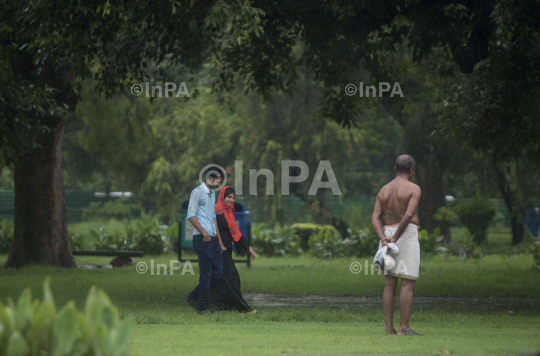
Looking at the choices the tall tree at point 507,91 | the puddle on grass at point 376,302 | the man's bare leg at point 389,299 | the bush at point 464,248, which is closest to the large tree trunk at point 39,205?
the puddle on grass at point 376,302

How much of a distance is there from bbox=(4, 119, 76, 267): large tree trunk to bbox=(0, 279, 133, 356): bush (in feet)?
44.4

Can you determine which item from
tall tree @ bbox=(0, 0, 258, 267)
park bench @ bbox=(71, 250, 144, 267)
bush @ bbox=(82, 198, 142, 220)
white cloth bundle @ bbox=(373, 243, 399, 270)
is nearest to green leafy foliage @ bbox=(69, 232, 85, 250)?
park bench @ bbox=(71, 250, 144, 267)

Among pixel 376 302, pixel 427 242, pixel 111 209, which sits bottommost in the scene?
pixel 376 302

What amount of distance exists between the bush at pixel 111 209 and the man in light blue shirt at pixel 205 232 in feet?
93.6

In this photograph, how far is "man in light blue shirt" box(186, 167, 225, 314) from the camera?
9.59 m

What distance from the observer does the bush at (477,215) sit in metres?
23.6

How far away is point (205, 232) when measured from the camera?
31.1ft

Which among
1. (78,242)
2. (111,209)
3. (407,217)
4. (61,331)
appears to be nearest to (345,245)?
(78,242)

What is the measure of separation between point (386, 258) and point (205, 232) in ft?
10.0

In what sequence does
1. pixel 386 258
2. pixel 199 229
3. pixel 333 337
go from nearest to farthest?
pixel 386 258, pixel 333 337, pixel 199 229

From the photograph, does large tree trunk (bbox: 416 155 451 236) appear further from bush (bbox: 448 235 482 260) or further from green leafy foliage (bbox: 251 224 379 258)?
green leafy foliage (bbox: 251 224 379 258)

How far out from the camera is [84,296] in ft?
37.5

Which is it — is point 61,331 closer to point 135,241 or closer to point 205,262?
point 205,262

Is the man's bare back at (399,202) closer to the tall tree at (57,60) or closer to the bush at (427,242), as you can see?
the tall tree at (57,60)
